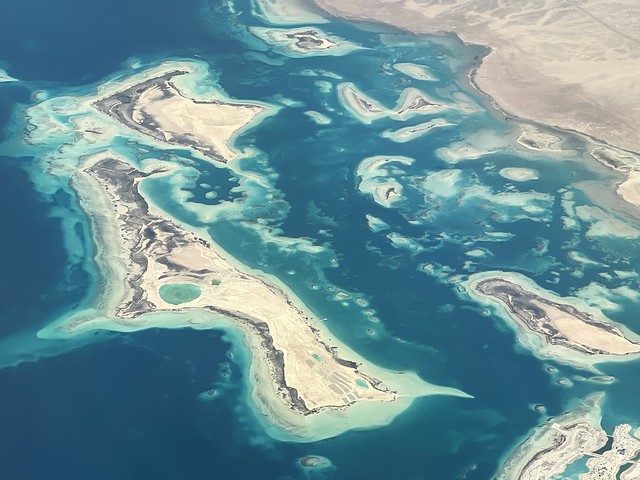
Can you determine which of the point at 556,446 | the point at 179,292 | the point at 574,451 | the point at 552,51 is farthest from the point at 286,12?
the point at 574,451

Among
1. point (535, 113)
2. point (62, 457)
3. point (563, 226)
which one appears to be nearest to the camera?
point (62, 457)

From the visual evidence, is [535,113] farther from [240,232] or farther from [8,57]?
[8,57]

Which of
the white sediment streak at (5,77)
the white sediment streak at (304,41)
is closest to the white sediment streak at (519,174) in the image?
the white sediment streak at (304,41)

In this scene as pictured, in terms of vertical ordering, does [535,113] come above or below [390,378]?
above

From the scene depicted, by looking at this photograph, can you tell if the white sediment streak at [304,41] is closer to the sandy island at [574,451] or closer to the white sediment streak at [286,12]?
the white sediment streak at [286,12]

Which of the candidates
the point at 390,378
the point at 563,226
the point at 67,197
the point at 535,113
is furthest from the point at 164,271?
the point at 535,113

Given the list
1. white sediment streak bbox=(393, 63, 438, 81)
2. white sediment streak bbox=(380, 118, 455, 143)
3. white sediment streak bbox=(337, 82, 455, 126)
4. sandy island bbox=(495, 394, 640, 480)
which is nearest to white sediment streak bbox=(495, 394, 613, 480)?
sandy island bbox=(495, 394, 640, 480)

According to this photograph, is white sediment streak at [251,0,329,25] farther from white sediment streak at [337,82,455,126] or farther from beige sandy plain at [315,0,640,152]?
white sediment streak at [337,82,455,126]
